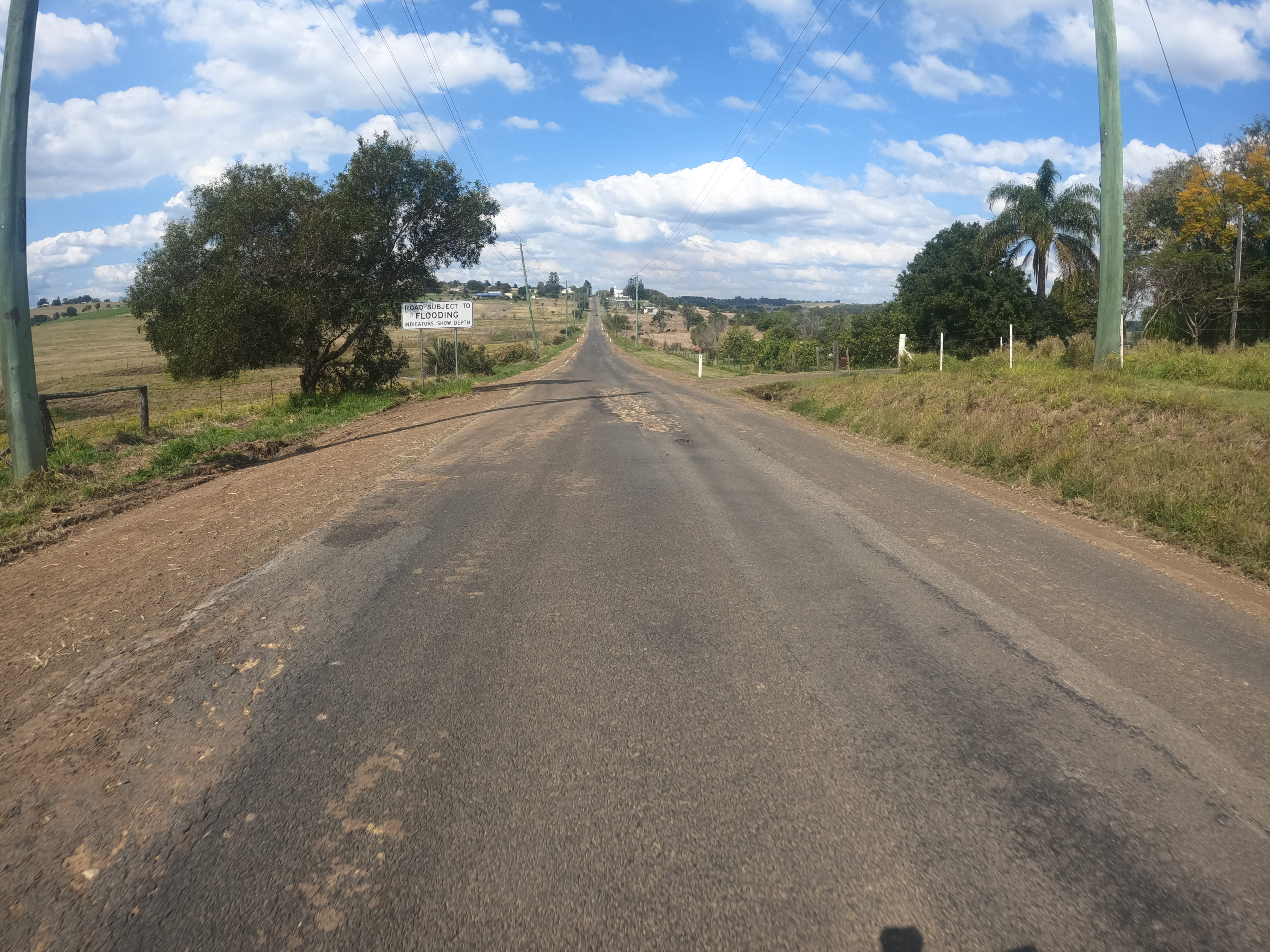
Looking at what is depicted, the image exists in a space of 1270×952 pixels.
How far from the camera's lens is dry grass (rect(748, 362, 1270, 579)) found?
23.8ft

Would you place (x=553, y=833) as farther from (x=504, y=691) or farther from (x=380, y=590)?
(x=380, y=590)

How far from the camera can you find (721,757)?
3346 millimetres

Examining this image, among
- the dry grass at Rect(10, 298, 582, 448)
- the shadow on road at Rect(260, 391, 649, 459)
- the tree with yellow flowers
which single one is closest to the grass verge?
the dry grass at Rect(10, 298, 582, 448)

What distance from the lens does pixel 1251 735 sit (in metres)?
3.63

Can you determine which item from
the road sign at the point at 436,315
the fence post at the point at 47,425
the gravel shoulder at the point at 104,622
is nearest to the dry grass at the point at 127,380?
the fence post at the point at 47,425

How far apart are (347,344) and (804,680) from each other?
79.6ft

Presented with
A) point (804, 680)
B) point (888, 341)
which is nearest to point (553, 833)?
point (804, 680)

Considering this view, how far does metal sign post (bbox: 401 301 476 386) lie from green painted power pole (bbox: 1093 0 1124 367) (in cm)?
2022

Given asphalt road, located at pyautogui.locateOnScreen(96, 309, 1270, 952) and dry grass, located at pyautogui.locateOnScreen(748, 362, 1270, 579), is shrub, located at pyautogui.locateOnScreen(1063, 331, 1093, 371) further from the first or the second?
asphalt road, located at pyautogui.locateOnScreen(96, 309, 1270, 952)

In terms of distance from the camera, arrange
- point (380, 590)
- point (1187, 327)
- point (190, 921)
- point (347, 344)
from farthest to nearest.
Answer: point (1187, 327) < point (347, 344) < point (380, 590) < point (190, 921)

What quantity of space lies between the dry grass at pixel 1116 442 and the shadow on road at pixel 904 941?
5.34 m

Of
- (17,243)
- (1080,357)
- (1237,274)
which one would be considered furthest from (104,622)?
(1237,274)

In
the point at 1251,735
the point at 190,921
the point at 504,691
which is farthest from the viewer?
the point at 504,691

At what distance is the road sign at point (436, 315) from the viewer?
89.5 feet
